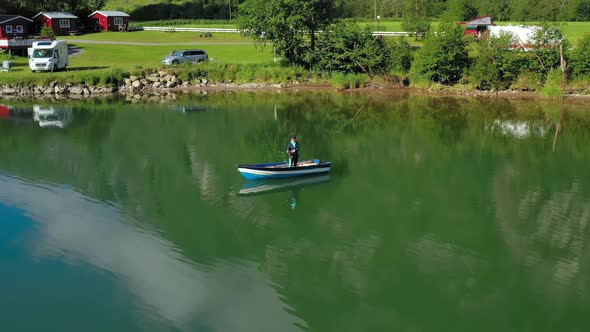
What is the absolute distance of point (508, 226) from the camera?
25469 mm

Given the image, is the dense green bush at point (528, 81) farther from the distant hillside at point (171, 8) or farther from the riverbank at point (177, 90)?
the distant hillside at point (171, 8)

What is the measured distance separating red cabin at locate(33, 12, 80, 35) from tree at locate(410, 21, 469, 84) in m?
55.1

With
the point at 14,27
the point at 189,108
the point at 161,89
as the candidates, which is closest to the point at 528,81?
the point at 189,108

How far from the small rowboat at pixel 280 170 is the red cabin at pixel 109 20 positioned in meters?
75.6

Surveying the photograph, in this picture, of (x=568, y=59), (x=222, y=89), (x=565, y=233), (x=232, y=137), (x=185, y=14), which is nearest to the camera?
(x=565, y=233)

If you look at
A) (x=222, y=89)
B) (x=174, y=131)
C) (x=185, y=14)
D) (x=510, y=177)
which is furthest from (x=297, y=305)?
(x=185, y=14)

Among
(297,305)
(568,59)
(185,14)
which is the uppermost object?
(185,14)

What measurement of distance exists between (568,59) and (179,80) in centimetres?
4128

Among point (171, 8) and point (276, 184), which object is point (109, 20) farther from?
point (276, 184)

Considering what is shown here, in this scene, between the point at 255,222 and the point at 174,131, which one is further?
the point at 174,131

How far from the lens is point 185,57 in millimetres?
69875

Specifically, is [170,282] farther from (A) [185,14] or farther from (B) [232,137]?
(A) [185,14]

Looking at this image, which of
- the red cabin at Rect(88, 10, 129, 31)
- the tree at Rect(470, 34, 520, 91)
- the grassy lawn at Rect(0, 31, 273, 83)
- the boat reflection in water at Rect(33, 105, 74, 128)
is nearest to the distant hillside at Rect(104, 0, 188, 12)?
the red cabin at Rect(88, 10, 129, 31)

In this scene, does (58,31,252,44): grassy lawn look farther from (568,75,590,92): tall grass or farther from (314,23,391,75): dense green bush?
(568,75,590,92): tall grass
